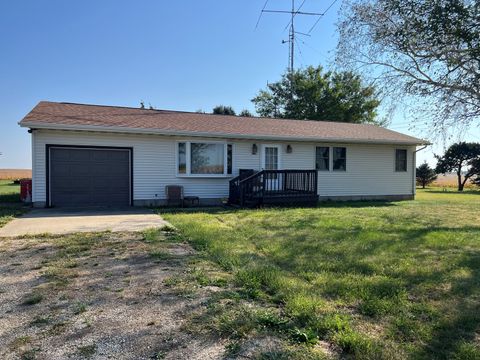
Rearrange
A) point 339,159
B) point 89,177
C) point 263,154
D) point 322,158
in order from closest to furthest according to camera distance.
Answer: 1. point 89,177
2. point 263,154
3. point 322,158
4. point 339,159

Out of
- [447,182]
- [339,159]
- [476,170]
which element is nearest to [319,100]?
[476,170]

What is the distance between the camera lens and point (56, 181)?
11.7 m

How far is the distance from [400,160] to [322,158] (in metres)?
4.23

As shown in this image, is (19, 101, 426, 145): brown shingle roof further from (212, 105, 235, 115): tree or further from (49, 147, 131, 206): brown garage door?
(212, 105, 235, 115): tree

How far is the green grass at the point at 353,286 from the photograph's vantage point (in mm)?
2893

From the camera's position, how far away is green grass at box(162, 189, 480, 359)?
114 inches

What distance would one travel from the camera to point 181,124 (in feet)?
45.2

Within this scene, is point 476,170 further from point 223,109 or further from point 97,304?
point 97,304

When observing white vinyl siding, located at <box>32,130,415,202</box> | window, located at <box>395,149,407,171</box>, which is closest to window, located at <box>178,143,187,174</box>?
white vinyl siding, located at <box>32,130,415,202</box>

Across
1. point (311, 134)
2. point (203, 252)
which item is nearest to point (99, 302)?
point (203, 252)

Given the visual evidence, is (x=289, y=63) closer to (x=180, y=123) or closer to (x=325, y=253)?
(x=180, y=123)

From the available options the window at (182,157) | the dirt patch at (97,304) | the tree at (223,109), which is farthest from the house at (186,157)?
the tree at (223,109)

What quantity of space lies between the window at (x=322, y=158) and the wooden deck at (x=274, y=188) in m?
2.63

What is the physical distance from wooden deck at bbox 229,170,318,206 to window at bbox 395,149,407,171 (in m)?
6.23
